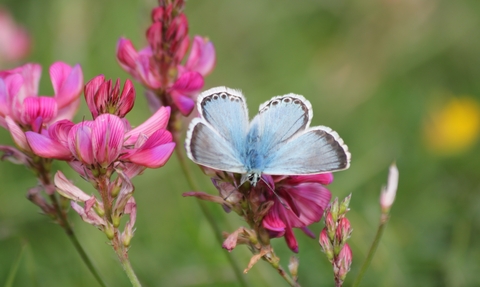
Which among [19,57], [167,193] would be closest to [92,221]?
[167,193]

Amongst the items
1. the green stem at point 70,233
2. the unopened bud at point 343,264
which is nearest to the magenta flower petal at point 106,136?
the green stem at point 70,233

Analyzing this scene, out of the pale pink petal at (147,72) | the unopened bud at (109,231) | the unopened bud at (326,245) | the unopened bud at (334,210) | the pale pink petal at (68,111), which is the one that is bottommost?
the unopened bud at (326,245)

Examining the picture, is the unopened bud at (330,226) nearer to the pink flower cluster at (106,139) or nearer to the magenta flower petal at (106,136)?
the pink flower cluster at (106,139)

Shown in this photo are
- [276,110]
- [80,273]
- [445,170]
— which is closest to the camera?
[276,110]

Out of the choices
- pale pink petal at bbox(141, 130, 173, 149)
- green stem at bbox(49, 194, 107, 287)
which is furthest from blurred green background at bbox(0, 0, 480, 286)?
pale pink petal at bbox(141, 130, 173, 149)

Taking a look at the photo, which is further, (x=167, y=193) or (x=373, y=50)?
(x=373, y=50)

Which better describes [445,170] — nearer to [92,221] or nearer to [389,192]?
[389,192]
